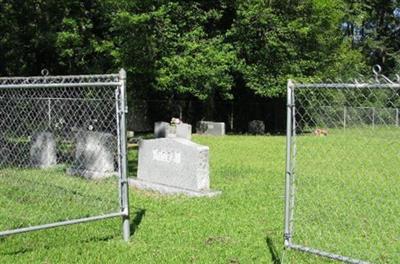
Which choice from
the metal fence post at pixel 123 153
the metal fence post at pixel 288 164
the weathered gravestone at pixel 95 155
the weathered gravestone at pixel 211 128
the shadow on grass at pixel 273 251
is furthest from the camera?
the weathered gravestone at pixel 211 128

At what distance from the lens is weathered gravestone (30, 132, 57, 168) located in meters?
13.3

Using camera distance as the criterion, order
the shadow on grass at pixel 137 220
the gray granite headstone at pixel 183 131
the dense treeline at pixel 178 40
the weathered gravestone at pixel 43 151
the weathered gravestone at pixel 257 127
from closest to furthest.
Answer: the shadow on grass at pixel 137 220, the weathered gravestone at pixel 43 151, the gray granite headstone at pixel 183 131, the dense treeline at pixel 178 40, the weathered gravestone at pixel 257 127

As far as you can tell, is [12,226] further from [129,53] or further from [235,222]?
[129,53]

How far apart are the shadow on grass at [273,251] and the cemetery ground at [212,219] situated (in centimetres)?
1

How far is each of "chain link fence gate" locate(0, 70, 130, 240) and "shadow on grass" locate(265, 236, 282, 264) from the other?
5.61 feet

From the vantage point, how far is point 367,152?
56.8ft

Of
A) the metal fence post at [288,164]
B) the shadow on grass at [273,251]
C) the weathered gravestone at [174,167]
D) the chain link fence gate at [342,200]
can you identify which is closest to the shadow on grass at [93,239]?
the shadow on grass at [273,251]

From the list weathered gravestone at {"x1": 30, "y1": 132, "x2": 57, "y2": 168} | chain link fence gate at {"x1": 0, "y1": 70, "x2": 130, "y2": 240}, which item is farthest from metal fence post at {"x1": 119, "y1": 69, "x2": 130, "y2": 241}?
weathered gravestone at {"x1": 30, "y1": 132, "x2": 57, "y2": 168}

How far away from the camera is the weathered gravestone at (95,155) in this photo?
11.6 meters

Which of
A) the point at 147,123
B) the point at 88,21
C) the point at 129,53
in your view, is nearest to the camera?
the point at 129,53

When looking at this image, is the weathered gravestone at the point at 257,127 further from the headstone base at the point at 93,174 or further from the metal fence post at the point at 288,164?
the metal fence post at the point at 288,164

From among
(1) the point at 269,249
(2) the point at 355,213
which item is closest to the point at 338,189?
(2) the point at 355,213

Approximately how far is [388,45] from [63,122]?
37.6m

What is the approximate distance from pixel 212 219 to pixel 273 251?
5.66 feet
